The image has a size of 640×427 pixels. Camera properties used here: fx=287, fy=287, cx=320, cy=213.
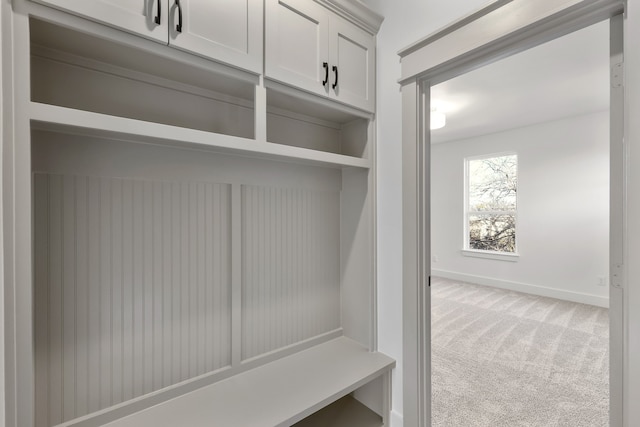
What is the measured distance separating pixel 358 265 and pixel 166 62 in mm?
1472

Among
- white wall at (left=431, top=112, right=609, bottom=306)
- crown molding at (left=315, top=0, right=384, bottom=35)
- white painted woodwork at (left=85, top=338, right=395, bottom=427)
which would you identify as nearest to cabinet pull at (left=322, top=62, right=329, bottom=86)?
crown molding at (left=315, top=0, right=384, bottom=35)

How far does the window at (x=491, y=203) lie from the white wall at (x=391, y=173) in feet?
13.0

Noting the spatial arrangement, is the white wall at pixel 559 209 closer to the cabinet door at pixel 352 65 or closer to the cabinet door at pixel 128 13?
the cabinet door at pixel 352 65

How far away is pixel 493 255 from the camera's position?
15.8ft

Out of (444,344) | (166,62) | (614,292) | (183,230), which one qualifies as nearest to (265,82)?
(166,62)

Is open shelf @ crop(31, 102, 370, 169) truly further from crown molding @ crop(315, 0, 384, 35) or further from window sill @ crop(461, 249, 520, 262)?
window sill @ crop(461, 249, 520, 262)

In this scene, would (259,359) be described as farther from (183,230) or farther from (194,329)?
(183,230)

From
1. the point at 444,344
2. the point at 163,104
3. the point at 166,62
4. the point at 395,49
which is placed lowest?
the point at 444,344

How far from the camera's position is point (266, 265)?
65.1 inches

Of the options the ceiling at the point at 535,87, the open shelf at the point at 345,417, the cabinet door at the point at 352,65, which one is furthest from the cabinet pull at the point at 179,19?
the ceiling at the point at 535,87

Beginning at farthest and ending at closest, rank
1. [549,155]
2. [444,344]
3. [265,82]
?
1. [549,155]
2. [444,344]
3. [265,82]

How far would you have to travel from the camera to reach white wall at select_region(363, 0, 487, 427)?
65.1 inches

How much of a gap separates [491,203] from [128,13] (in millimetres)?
5433

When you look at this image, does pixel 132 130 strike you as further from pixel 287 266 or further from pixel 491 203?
pixel 491 203
